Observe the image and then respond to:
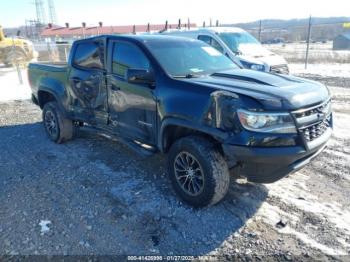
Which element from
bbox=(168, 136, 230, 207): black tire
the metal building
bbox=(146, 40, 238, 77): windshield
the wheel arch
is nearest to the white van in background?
bbox=(146, 40, 238, 77): windshield

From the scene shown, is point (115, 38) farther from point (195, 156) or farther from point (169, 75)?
point (195, 156)

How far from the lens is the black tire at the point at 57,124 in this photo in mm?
5660

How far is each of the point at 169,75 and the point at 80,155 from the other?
2.40m

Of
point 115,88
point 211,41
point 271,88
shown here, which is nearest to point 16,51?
point 211,41

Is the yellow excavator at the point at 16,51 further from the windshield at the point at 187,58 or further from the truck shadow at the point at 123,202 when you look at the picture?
the windshield at the point at 187,58

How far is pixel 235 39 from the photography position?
35.1ft

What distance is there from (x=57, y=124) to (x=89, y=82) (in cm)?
128

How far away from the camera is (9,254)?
9.59ft

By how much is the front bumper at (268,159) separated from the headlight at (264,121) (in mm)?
178

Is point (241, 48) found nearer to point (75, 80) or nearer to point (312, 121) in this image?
point (75, 80)

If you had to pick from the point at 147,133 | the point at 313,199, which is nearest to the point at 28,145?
the point at 147,133

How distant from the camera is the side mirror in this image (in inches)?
146

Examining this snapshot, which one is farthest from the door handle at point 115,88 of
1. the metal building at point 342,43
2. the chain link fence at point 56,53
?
the metal building at point 342,43

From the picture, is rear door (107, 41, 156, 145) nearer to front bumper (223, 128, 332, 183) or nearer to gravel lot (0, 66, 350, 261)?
gravel lot (0, 66, 350, 261)
